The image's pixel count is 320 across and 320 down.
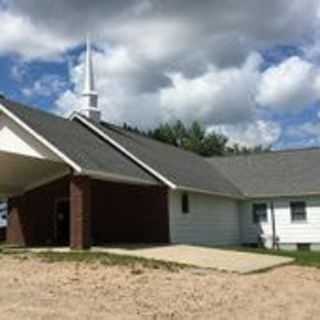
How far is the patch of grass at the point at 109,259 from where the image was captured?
1809 centimetres

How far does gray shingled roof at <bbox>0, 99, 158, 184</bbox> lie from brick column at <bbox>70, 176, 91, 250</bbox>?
65 cm

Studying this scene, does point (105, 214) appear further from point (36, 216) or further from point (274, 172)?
point (274, 172)

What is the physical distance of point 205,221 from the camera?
102 feet

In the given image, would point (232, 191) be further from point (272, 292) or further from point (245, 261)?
point (272, 292)

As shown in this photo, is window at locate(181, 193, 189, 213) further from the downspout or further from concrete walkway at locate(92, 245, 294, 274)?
the downspout

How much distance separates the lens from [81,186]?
74.7ft

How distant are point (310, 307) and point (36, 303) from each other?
16.2 ft

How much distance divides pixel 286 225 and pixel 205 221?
5540 mm

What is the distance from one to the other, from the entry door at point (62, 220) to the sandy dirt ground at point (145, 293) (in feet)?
34.2

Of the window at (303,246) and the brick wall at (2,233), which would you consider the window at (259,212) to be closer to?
the window at (303,246)

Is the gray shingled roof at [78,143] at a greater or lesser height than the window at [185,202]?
greater

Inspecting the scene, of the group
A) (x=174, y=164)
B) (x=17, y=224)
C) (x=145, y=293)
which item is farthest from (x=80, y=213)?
(x=174, y=164)

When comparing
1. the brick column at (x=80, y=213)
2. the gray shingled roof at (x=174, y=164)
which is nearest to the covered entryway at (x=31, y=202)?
the gray shingled roof at (x=174, y=164)

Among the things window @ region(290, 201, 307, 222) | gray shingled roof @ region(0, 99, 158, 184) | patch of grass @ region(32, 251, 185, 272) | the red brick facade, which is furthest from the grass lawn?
window @ region(290, 201, 307, 222)
